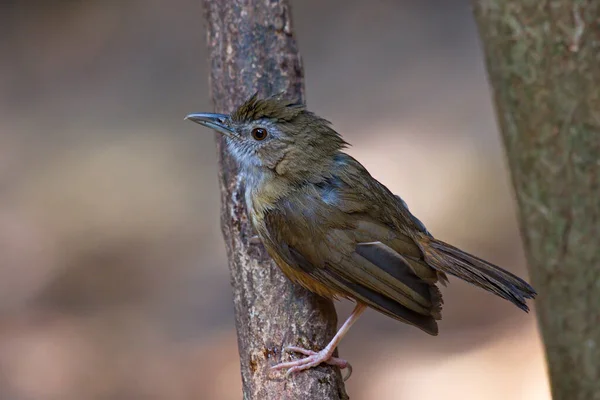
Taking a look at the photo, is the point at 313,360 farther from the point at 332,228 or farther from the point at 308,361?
the point at 332,228

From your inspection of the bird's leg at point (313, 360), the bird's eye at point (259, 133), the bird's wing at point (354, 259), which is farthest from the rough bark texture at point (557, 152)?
the bird's eye at point (259, 133)

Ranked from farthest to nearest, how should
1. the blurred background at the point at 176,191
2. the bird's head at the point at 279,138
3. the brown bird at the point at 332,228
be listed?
the blurred background at the point at 176,191, the bird's head at the point at 279,138, the brown bird at the point at 332,228

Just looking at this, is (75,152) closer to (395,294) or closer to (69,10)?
(69,10)

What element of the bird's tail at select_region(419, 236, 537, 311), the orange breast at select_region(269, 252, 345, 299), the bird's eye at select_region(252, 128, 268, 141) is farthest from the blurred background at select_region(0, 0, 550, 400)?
the bird's eye at select_region(252, 128, 268, 141)

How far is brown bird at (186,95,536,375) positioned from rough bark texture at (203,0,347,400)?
7 cm

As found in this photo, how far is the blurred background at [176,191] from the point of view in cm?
737

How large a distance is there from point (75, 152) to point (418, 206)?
5.06 m

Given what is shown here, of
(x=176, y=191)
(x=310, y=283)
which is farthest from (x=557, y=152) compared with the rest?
(x=176, y=191)

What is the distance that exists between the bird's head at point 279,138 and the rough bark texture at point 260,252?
13 centimetres

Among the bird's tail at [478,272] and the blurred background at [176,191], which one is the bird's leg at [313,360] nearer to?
the bird's tail at [478,272]

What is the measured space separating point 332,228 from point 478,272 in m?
0.74

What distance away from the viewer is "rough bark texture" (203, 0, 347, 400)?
359 centimetres

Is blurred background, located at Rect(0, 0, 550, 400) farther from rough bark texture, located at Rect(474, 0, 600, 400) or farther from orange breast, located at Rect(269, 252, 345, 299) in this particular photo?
orange breast, located at Rect(269, 252, 345, 299)

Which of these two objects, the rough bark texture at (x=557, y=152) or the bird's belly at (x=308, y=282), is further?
the bird's belly at (x=308, y=282)
